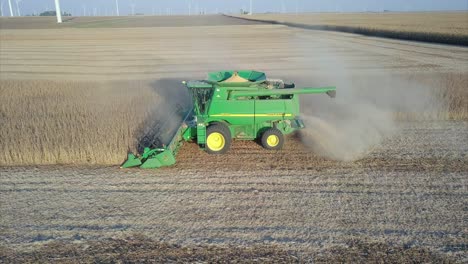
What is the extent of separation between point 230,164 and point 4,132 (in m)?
5.25

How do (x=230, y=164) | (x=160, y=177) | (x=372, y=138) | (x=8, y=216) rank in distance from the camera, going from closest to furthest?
(x=8, y=216) → (x=160, y=177) → (x=230, y=164) → (x=372, y=138)

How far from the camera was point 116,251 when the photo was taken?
4539 mm

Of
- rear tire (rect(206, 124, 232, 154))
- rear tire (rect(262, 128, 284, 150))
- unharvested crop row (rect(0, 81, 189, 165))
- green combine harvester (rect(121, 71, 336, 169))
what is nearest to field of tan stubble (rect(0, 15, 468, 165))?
unharvested crop row (rect(0, 81, 189, 165))

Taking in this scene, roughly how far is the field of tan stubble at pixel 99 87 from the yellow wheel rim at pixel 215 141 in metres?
1.64

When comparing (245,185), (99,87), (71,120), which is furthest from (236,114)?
(99,87)

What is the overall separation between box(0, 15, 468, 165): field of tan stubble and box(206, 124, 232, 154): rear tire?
1644mm

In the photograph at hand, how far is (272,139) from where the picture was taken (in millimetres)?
7707

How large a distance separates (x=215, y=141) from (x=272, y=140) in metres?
1.14

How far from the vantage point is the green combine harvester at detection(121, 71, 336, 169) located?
24.1 ft

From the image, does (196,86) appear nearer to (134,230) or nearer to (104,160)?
(104,160)

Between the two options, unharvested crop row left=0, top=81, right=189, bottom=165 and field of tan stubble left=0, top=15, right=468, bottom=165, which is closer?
unharvested crop row left=0, top=81, right=189, bottom=165

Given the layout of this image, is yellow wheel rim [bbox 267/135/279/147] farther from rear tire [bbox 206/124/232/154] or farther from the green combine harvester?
rear tire [bbox 206/124/232/154]

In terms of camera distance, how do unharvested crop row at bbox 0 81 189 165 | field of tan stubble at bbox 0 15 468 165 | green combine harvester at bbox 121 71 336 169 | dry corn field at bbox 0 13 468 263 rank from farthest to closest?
field of tan stubble at bbox 0 15 468 165 < unharvested crop row at bbox 0 81 189 165 < green combine harvester at bbox 121 71 336 169 < dry corn field at bbox 0 13 468 263

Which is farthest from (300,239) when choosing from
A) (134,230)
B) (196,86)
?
(196,86)
